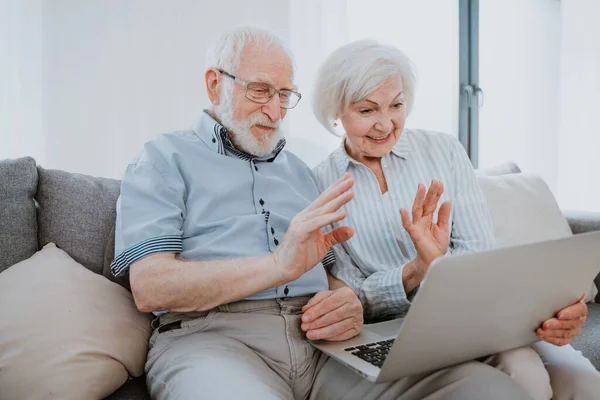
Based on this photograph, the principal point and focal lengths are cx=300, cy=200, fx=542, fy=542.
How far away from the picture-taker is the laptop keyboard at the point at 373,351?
3.48ft

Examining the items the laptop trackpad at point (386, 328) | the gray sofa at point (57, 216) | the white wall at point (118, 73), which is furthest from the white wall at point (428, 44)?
the laptop trackpad at point (386, 328)

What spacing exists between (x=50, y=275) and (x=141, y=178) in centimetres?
32

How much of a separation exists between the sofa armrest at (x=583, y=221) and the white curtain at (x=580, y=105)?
6.19 feet

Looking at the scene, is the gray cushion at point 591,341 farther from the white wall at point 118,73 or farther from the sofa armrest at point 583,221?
the white wall at point 118,73

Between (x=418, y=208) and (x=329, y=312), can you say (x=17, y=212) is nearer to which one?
(x=329, y=312)

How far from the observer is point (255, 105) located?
1.42 metres

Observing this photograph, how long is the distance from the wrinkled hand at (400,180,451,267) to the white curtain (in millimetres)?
3071

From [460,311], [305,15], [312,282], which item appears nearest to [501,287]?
[460,311]

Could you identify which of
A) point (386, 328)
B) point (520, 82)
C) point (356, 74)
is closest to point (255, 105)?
point (356, 74)

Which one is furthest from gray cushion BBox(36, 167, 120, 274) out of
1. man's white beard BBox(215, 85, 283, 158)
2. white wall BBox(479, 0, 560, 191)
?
white wall BBox(479, 0, 560, 191)

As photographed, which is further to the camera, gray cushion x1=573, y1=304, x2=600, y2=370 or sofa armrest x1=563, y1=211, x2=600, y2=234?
sofa armrest x1=563, y1=211, x2=600, y2=234

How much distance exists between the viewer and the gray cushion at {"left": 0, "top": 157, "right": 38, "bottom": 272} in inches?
54.2

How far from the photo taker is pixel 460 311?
0.89 meters

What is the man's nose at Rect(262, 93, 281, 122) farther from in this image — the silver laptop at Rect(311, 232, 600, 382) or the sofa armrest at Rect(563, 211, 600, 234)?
the sofa armrest at Rect(563, 211, 600, 234)
